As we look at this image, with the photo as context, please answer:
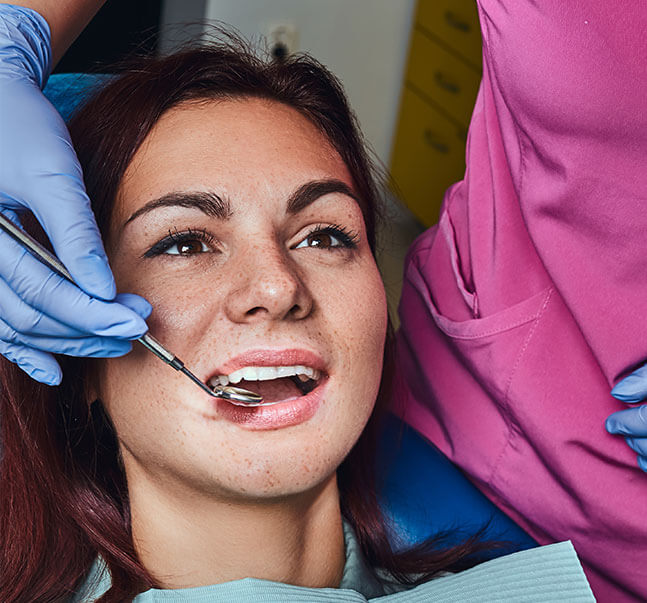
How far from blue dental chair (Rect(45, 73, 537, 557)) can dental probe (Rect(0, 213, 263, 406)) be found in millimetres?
458

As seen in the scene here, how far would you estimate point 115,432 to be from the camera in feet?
4.16

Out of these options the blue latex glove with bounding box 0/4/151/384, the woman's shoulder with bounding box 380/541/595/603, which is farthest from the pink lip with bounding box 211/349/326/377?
the woman's shoulder with bounding box 380/541/595/603

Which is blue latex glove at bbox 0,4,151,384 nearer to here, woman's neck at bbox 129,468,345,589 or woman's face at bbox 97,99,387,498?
woman's face at bbox 97,99,387,498

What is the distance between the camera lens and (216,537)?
1.12 metres

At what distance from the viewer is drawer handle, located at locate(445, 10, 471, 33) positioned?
10.7 ft

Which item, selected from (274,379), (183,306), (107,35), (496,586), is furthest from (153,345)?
(107,35)

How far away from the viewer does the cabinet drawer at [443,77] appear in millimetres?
3318

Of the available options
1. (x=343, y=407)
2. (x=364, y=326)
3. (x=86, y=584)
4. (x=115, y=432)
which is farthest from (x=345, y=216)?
(x=86, y=584)

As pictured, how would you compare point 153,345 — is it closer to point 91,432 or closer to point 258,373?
point 258,373

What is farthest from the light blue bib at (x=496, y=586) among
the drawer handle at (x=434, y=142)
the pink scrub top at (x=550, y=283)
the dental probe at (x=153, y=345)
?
the drawer handle at (x=434, y=142)

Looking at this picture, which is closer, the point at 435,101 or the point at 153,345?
the point at 153,345

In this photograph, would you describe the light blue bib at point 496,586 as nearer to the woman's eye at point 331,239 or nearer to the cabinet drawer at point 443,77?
the woman's eye at point 331,239

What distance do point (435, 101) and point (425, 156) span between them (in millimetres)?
212

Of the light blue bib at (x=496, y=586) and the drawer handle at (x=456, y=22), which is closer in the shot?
the light blue bib at (x=496, y=586)
